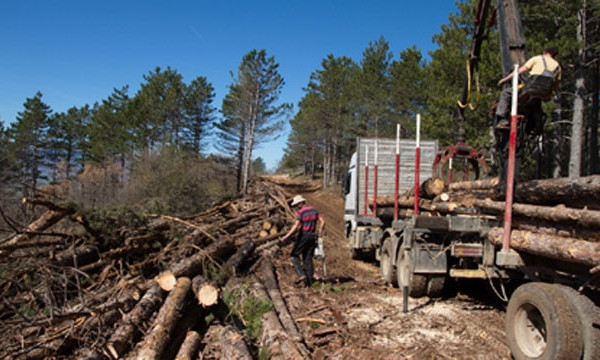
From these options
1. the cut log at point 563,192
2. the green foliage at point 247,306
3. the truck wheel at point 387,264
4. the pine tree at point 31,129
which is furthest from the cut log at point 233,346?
the pine tree at point 31,129

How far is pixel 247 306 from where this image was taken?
6211mm

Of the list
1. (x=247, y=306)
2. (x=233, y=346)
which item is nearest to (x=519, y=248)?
(x=233, y=346)

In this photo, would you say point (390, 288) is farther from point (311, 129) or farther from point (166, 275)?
point (311, 129)

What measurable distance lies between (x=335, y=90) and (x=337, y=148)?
634 centimetres

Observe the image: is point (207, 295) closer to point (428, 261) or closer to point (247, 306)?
point (247, 306)

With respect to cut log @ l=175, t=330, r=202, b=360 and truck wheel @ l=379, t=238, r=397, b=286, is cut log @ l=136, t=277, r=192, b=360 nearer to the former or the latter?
cut log @ l=175, t=330, r=202, b=360

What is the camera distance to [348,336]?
205 inches

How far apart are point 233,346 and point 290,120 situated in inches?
1190

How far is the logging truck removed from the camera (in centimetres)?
351

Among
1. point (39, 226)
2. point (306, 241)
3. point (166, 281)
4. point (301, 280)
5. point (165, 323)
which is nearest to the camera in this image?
point (165, 323)

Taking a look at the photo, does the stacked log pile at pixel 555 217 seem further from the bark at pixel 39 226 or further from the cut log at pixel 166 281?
the bark at pixel 39 226

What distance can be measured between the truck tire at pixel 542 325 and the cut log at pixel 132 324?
14.3 ft

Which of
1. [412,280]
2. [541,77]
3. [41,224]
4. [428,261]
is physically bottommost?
[412,280]

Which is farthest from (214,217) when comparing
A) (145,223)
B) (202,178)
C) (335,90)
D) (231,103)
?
(335,90)
